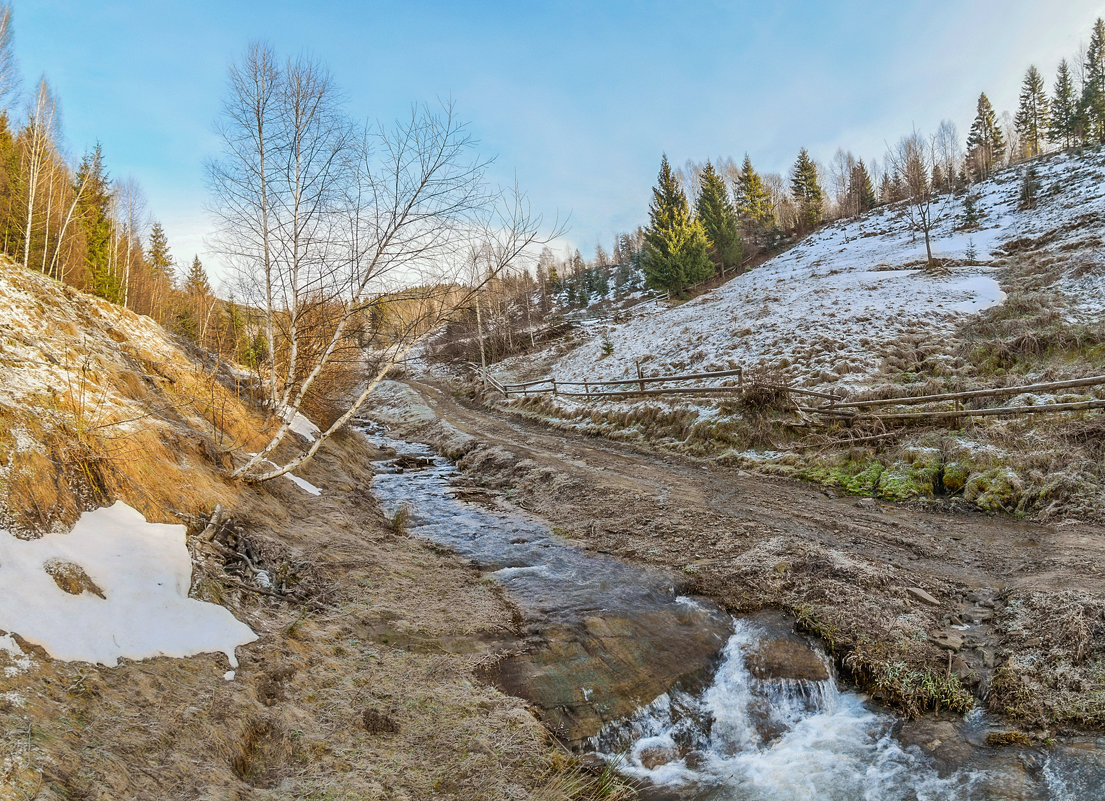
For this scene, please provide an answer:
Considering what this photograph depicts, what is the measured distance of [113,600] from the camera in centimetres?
377

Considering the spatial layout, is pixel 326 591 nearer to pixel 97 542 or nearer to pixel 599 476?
pixel 97 542

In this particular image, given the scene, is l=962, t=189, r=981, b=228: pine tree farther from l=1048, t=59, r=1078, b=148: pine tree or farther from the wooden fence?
the wooden fence

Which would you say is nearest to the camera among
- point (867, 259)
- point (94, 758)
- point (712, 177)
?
point (94, 758)

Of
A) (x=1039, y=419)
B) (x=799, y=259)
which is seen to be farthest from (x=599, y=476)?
(x=799, y=259)

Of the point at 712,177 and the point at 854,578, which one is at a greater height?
the point at 712,177

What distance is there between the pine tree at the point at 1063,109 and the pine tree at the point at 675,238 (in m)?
Answer: 38.5

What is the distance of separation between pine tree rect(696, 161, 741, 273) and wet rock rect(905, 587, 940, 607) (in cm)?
4077

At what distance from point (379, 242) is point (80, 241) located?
25944 millimetres

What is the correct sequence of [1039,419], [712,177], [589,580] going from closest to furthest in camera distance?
[589,580] < [1039,419] < [712,177]

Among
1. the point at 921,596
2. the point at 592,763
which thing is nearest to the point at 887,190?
the point at 921,596

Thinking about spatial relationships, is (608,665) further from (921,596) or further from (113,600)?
(113,600)

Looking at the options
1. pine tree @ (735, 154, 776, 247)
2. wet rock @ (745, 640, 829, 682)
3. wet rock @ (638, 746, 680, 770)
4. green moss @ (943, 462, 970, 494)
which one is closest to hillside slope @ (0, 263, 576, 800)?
wet rock @ (638, 746, 680, 770)

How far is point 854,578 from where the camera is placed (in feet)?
19.1

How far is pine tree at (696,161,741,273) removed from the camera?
42.8m
